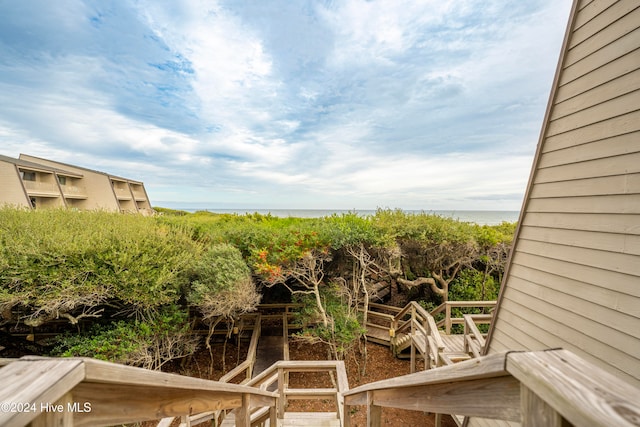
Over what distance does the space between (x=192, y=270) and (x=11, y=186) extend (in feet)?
55.5

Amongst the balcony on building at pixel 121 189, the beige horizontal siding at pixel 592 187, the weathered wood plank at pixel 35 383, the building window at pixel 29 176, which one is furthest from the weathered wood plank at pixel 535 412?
the balcony on building at pixel 121 189

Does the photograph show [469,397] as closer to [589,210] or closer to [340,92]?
[589,210]

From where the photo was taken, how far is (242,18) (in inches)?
315

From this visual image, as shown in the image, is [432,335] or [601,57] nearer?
[601,57]

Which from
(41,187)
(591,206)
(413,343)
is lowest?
(413,343)

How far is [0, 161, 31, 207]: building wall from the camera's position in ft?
46.1

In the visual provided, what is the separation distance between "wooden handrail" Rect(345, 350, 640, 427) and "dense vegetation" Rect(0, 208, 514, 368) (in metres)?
6.49

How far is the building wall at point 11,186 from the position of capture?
46.1 ft

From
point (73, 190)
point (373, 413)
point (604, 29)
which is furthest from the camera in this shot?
point (73, 190)

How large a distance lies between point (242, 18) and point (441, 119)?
10646 mm

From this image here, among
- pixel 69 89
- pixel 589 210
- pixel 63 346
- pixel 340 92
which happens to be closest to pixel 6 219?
pixel 63 346

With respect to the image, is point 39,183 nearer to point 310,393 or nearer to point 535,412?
point 310,393

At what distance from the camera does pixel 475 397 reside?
0.82 m

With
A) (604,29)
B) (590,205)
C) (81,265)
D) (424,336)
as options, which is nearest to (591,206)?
(590,205)
